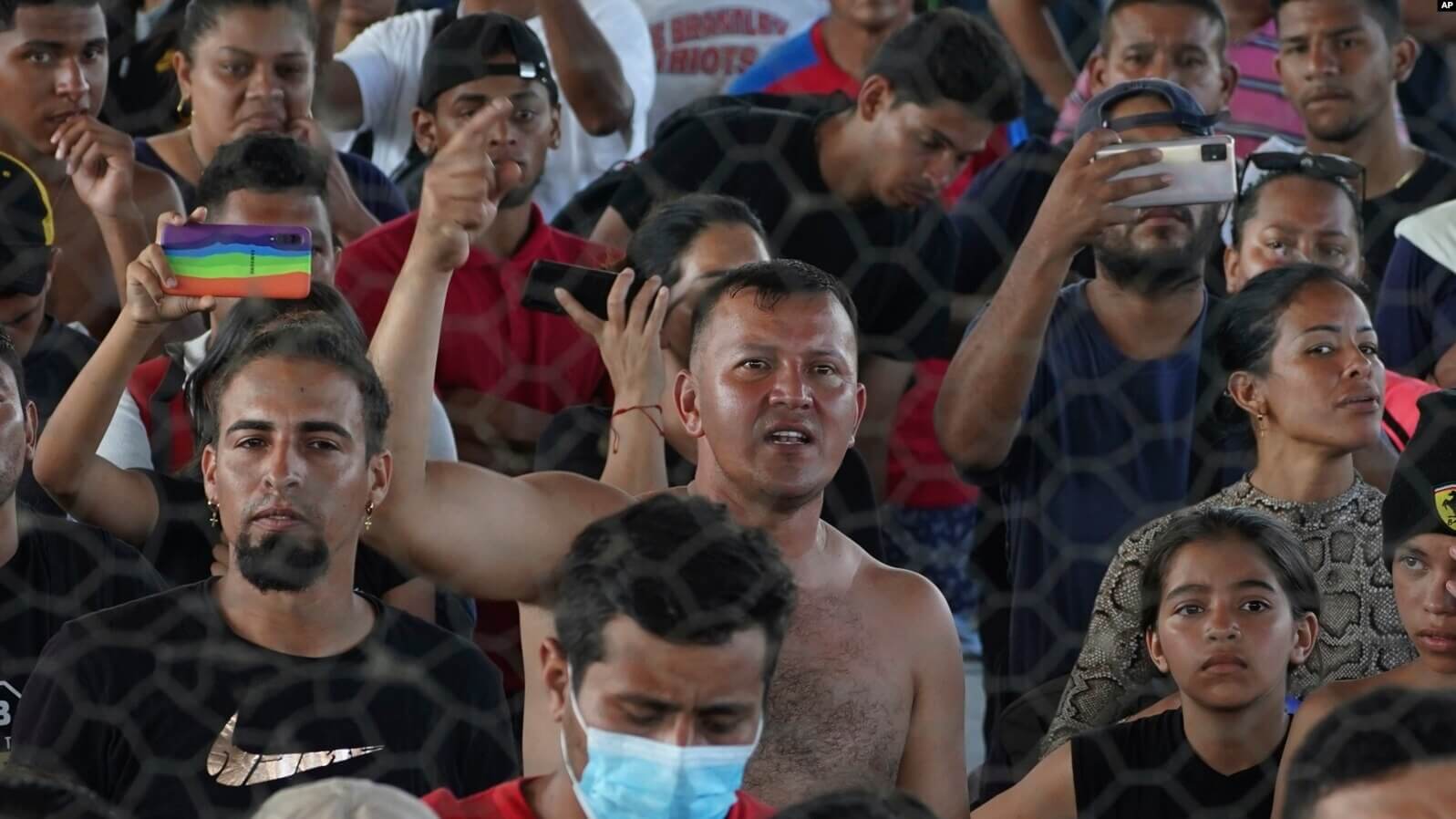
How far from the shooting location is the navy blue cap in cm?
220

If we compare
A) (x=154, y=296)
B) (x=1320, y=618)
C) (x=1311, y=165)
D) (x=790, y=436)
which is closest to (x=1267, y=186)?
(x=1311, y=165)

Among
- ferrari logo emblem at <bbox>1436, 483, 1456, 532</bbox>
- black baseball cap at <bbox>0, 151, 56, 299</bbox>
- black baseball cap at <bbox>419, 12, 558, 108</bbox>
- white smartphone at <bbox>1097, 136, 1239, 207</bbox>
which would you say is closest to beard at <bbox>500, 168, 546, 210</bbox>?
black baseball cap at <bbox>419, 12, 558, 108</bbox>

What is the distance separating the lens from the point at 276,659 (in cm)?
159

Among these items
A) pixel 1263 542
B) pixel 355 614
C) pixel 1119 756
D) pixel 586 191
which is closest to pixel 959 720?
pixel 1119 756

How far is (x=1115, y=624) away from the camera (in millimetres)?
1916

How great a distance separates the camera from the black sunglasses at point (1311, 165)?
2.30 metres

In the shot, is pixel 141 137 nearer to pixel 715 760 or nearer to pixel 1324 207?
pixel 1324 207

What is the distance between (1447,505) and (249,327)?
1.00m

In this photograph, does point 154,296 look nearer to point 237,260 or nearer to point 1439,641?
point 237,260

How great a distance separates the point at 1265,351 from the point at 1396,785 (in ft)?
2.87

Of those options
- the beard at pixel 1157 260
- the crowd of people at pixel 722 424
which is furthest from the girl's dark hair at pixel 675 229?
the beard at pixel 1157 260

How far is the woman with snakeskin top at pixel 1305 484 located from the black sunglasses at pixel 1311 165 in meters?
0.23

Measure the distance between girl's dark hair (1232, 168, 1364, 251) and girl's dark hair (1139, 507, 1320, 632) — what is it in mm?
543

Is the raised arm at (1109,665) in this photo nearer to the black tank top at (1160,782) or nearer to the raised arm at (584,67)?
the black tank top at (1160,782)
